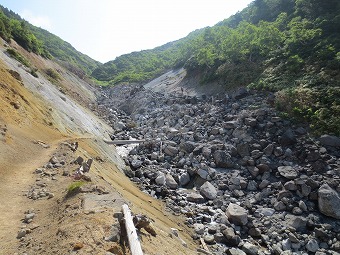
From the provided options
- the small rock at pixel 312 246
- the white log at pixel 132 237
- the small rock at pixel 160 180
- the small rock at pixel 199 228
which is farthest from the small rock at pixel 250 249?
the white log at pixel 132 237

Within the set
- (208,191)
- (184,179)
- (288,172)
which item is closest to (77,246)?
(208,191)

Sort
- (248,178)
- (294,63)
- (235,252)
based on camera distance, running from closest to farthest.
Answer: (235,252)
(248,178)
(294,63)

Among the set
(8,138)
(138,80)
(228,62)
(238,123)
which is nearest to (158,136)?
(238,123)

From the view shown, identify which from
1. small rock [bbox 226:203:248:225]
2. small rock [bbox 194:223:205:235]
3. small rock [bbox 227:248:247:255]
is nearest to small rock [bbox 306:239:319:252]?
small rock [bbox 226:203:248:225]

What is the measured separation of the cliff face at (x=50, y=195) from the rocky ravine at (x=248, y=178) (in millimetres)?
2373

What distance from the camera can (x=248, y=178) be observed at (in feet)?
63.4

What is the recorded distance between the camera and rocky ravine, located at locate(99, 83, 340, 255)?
551 inches

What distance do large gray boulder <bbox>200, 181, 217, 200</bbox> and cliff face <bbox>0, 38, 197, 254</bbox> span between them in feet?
11.5

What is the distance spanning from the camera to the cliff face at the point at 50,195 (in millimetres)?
7000

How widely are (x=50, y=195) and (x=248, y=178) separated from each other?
14.1 meters

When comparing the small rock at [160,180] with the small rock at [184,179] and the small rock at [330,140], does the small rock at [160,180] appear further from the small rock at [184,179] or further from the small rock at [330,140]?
the small rock at [330,140]

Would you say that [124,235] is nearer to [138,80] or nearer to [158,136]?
[158,136]

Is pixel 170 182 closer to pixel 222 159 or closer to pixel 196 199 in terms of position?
pixel 196 199

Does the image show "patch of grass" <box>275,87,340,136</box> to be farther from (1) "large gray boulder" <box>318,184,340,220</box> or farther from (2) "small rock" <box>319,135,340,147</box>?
(1) "large gray boulder" <box>318,184,340,220</box>
